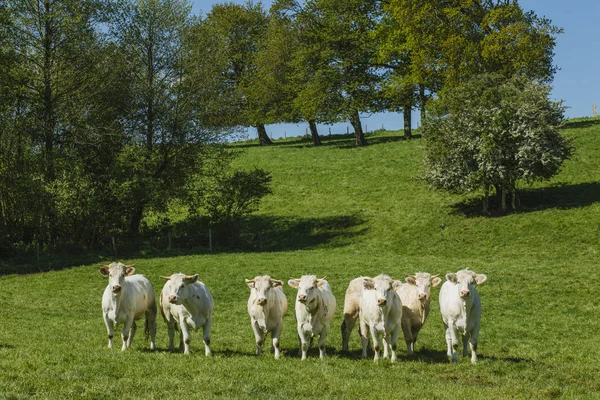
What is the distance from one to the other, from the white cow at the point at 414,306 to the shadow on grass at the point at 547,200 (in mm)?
26557

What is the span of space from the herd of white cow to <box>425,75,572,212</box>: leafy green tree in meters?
25.8

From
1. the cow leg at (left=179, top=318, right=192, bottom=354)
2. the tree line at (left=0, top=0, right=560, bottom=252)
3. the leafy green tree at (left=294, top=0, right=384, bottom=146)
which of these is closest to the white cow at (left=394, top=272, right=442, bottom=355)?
the cow leg at (left=179, top=318, right=192, bottom=354)

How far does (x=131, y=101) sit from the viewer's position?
46.3m

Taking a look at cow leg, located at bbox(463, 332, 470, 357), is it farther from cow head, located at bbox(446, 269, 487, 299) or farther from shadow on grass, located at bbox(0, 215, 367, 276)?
shadow on grass, located at bbox(0, 215, 367, 276)

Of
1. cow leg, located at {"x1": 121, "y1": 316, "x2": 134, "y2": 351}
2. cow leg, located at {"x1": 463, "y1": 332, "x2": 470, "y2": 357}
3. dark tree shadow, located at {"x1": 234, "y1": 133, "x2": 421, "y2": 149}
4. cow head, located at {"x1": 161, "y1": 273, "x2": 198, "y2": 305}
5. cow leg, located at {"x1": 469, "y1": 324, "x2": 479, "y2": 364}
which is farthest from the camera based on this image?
dark tree shadow, located at {"x1": 234, "y1": 133, "x2": 421, "y2": 149}

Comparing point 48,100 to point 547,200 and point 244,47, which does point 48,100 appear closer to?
point 547,200

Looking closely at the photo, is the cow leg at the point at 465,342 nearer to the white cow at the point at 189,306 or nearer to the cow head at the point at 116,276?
the white cow at the point at 189,306

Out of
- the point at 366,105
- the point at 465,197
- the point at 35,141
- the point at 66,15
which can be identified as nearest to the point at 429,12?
the point at 366,105

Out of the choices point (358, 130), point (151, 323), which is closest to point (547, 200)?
point (358, 130)

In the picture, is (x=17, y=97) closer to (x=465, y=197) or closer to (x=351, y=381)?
(x=465, y=197)

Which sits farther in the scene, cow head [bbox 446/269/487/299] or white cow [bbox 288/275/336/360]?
white cow [bbox 288/275/336/360]

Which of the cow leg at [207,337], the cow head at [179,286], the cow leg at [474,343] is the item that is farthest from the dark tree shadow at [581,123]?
the cow head at [179,286]

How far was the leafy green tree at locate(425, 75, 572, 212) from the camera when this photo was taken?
4100 centimetres

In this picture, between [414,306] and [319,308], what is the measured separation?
105 inches
